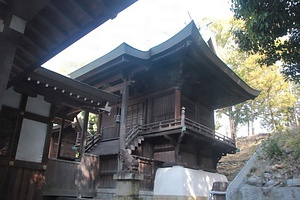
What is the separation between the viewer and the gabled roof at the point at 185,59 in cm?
1084

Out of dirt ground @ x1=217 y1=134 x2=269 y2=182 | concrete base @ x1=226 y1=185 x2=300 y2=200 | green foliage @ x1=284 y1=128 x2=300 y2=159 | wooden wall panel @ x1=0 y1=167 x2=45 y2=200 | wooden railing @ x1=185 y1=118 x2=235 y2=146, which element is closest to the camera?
concrete base @ x1=226 y1=185 x2=300 y2=200

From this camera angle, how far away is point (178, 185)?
11.2 metres

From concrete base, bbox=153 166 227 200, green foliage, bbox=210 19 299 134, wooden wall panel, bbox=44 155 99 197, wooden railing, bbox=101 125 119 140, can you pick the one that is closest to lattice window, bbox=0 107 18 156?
wooden wall panel, bbox=44 155 99 197

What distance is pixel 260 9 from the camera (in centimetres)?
666

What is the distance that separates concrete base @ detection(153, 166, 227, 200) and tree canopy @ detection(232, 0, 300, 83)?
6274mm

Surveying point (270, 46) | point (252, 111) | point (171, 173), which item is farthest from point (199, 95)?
point (252, 111)

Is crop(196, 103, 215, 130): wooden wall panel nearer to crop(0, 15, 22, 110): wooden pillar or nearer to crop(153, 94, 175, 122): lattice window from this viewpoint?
crop(153, 94, 175, 122): lattice window

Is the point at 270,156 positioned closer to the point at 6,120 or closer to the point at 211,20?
the point at 6,120

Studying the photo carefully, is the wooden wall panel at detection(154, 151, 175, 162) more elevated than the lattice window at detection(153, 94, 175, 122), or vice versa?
the lattice window at detection(153, 94, 175, 122)

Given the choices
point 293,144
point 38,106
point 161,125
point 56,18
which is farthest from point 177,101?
point 56,18

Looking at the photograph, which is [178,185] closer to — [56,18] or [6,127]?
[6,127]

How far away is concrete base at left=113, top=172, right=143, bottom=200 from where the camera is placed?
7395 mm

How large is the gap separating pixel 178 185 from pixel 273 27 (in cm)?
758

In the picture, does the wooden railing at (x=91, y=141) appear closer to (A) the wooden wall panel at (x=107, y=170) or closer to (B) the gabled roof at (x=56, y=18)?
(A) the wooden wall panel at (x=107, y=170)
